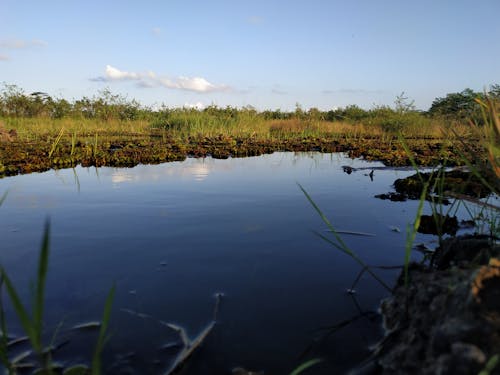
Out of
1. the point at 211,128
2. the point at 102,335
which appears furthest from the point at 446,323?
the point at 211,128

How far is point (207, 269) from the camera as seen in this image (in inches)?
114

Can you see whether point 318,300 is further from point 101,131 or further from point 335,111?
point 335,111

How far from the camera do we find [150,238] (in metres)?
3.64

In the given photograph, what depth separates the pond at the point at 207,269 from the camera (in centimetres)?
191

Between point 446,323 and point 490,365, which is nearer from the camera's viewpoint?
point 490,365

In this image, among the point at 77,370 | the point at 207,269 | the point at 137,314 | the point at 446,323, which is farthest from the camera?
the point at 207,269

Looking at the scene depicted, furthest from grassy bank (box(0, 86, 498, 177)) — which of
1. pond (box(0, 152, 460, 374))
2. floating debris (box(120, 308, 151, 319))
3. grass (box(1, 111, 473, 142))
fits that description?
floating debris (box(120, 308, 151, 319))

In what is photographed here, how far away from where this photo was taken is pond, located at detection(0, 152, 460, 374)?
191 cm

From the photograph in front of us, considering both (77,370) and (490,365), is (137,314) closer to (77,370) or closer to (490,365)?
(77,370)

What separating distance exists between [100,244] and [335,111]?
37.9 metres

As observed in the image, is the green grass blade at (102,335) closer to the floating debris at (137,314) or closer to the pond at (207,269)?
the pond at (207,269)

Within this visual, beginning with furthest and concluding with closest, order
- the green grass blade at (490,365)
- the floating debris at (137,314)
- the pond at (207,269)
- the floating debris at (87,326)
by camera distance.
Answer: the floating debris at (137,314), the floating debris at (87,326), the pond at (207,269), the green grass blade at (490,365)

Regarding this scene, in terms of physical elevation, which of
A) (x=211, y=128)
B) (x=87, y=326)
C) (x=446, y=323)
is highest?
(x=211, y=128)

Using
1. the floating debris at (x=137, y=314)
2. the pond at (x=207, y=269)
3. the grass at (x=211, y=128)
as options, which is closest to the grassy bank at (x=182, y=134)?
the grass at (x=211, y=128)
